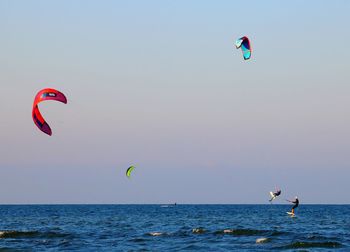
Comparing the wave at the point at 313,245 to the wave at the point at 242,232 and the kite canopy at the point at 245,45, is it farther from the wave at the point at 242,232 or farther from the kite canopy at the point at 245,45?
the kite canopy at the point at 245,45

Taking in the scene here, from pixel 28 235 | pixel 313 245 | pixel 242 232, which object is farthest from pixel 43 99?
pixel 313 245

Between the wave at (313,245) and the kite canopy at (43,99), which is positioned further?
the kite canopy at (43,99)

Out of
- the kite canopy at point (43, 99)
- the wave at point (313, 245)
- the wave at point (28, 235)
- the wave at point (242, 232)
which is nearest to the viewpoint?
the wave at point (313, 245)

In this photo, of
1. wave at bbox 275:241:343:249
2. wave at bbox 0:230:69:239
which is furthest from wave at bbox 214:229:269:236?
wave at bbox 0:230:69:239

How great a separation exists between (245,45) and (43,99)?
13880 mm

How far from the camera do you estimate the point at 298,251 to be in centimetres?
3284

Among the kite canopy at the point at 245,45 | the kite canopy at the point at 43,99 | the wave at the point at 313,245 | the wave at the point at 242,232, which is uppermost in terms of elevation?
the kite canopy at the point at 245,45

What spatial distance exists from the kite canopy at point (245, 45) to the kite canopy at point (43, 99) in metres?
11.9

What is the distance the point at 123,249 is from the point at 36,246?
5977 mm

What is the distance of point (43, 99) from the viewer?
37906mm

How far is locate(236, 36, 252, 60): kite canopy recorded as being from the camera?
40406mm

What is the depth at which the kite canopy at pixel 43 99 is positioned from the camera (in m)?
37.0

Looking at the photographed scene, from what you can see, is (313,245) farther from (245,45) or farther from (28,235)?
(28,235)

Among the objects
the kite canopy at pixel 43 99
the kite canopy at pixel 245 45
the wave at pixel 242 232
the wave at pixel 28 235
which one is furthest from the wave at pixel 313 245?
the wave at pixel 28 235
